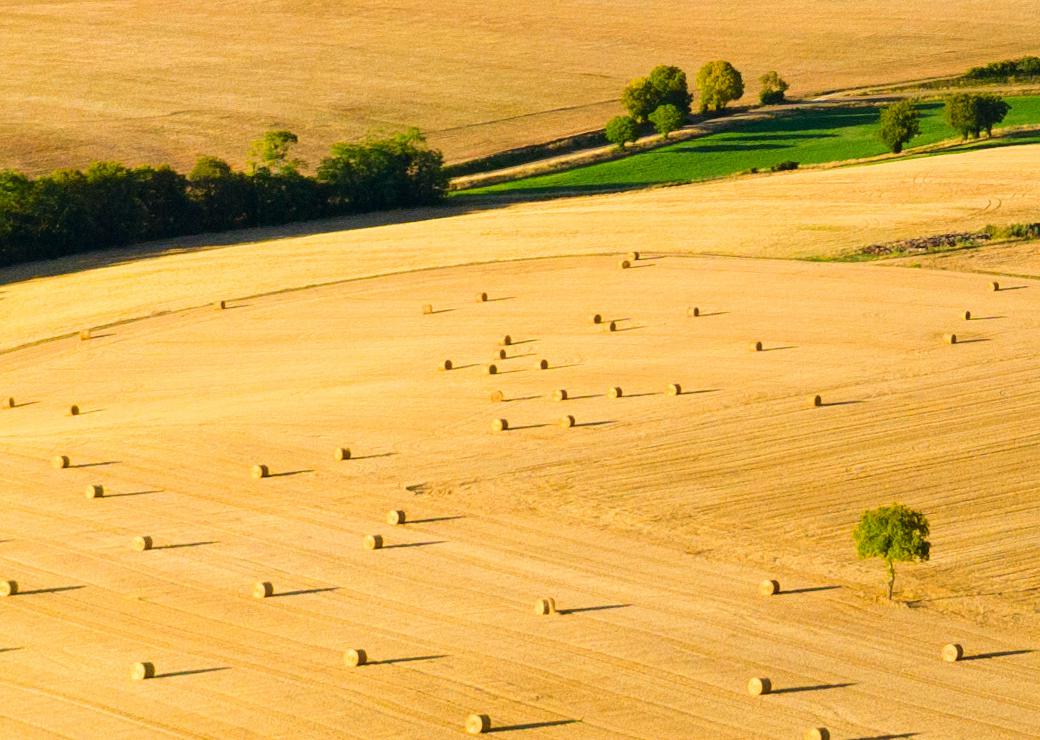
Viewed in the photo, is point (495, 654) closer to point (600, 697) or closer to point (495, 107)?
point (600, 697)

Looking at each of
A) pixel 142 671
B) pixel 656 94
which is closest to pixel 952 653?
pixel 142 671

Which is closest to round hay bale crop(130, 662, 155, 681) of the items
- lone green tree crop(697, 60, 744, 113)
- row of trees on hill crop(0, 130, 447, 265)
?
row of trees on hill crop(0, 130, 447, 265)

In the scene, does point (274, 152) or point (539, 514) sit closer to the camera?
point (539, 514)

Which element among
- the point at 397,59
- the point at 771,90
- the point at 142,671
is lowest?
the point at 142,671

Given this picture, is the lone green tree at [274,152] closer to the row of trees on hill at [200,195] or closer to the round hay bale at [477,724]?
the row of trees on hill at [200,195]

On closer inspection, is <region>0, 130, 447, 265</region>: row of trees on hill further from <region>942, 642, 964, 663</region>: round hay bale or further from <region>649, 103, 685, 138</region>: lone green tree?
<region>942, 642, 964, 663</region>: round hay bale

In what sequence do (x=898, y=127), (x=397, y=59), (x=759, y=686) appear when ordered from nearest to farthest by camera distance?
(x=759, y=686) → (x=898, y=127) → (x=397, y=59)

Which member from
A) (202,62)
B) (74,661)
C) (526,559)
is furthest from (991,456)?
(202,62)

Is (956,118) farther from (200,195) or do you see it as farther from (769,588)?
(769,588)
